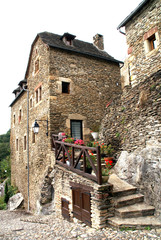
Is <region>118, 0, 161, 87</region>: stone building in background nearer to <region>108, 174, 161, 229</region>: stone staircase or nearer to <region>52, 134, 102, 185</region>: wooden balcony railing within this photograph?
<region>52, 134, 102, 185</region>: wooden balcony railing

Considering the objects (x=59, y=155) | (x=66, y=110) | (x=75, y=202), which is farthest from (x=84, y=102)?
(x=75, y=202)

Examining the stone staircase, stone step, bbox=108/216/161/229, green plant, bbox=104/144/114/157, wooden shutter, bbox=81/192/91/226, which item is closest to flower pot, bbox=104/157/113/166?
green plant, bbox=104/144/114/157

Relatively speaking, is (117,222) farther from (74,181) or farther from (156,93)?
(156,93)

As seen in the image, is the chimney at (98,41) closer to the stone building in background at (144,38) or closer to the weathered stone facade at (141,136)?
the stone building in background at (144,38)

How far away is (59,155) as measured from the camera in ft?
27.0

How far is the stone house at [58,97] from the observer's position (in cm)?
900

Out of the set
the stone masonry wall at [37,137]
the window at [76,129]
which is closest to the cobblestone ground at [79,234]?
the stone masonry wall at [37,137]

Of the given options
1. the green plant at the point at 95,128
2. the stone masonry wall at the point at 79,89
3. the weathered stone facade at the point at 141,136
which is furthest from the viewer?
the green plant at the point at 95,128

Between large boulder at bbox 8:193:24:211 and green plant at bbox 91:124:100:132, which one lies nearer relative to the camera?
green plant at bbox 91:124:100:132

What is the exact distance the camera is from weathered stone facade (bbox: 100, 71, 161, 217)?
5.14 metres

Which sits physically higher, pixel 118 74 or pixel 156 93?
pixel 118 74

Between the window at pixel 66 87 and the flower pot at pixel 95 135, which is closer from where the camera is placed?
the flower pot at pixel 95 135

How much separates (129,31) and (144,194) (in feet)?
22.8

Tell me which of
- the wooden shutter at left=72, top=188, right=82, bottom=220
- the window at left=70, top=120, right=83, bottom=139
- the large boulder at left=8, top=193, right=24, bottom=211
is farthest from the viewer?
the large boulder at left=8, top=193, right=24, bottom=211
